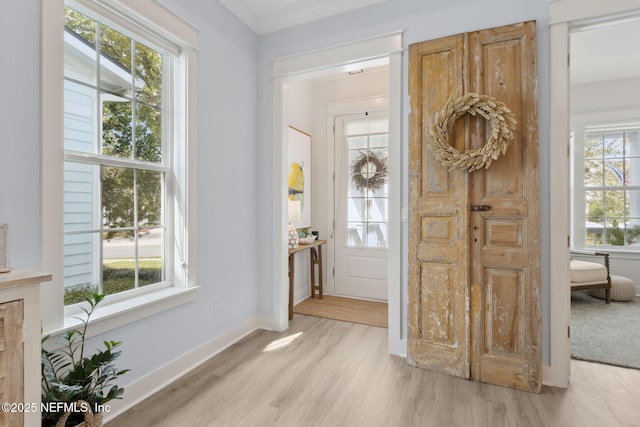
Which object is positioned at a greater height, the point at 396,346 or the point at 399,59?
the point at 399,59

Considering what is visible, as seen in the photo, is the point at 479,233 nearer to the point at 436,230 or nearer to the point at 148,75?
the point at 436,230

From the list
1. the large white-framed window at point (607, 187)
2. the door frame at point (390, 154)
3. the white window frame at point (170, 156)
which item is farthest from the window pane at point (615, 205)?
the white window frame at point (170, 156)

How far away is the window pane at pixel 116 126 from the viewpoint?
6.07ft

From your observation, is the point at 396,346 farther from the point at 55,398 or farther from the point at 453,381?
the point at 55,398

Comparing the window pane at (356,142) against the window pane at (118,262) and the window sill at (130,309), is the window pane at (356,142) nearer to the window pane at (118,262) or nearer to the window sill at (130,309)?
the window sill at (130,309)

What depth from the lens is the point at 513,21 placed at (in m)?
2.17

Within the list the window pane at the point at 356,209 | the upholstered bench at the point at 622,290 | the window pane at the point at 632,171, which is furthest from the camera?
the window pane at the point at 632,171

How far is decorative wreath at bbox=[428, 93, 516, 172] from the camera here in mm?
2020

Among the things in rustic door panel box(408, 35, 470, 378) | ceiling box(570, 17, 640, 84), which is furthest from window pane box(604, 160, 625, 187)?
rustic door panel box(408, 35, 470, 378)

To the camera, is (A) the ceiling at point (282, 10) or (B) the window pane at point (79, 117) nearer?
(B) the window pane at point (79, 117)

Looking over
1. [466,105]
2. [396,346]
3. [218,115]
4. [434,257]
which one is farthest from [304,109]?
[396,346]

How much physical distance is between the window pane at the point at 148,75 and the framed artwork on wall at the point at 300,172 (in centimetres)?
170

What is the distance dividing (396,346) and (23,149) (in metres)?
2.63

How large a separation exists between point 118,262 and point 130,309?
31 cm
